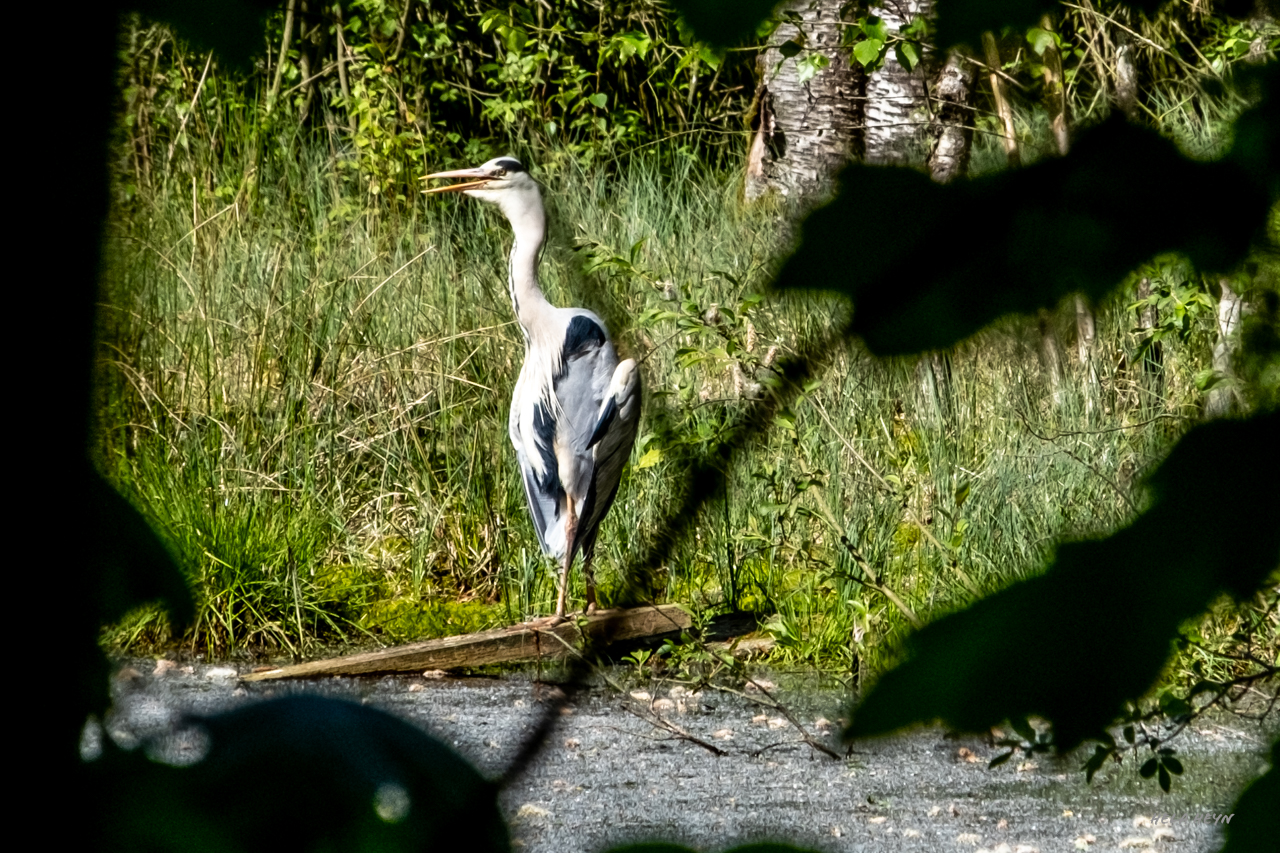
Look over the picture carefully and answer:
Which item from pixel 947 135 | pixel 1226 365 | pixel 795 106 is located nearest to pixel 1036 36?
pixel 1226 365

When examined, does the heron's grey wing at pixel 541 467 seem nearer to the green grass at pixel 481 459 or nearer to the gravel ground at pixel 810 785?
the green grass at pixel 481 459

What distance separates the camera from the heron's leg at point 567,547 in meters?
2.77

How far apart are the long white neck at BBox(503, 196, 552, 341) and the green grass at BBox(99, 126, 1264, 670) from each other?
0.21 metres

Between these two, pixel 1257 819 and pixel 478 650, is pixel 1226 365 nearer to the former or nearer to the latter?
pixel 1257 819

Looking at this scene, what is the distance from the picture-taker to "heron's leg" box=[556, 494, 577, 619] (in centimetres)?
277

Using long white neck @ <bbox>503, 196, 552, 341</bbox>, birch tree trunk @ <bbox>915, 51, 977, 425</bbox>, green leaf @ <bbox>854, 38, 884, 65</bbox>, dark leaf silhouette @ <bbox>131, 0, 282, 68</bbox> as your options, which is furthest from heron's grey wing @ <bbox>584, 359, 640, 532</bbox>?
dark leaf silhouette @ <bbox>131, 0, 282, 68</bbox>

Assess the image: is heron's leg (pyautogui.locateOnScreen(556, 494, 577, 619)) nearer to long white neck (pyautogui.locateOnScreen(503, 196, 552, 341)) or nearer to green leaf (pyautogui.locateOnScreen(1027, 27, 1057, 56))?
long white neck (pyautogui.locateOnScreen(503, 196, 552, 341))

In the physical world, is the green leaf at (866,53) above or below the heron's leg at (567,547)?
above

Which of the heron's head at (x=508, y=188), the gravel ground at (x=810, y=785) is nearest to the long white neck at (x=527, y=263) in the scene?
the heron's head at (x=508, y=188)

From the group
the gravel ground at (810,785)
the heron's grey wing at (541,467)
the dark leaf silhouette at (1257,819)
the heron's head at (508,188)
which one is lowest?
the gravel ground at (810,785)

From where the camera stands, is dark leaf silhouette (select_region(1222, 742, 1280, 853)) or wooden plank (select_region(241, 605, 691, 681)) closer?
dark leaf silhouette (select_region(1222, 742, 1280, 853))

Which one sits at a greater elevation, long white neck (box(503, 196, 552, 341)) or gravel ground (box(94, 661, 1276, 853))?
long white neck (box(503, 196, 552, 341))

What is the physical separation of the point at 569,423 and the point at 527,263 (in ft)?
1.30

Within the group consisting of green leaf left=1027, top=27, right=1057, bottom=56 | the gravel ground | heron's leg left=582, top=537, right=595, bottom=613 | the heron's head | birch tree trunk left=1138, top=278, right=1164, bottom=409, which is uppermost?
the heron's head
